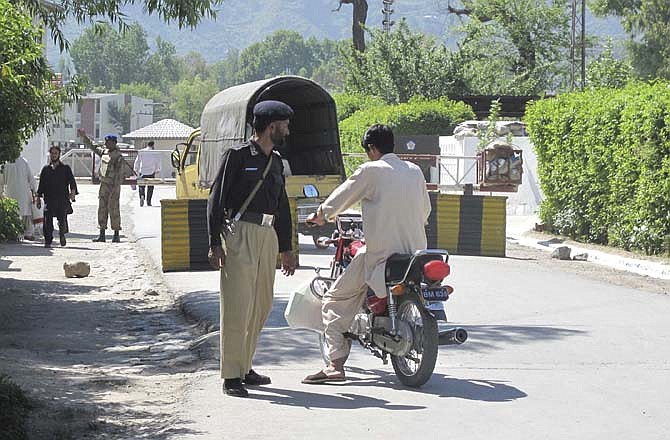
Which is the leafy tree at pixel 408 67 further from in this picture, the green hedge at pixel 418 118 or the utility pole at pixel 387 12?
the green hedge at pixel 418 118

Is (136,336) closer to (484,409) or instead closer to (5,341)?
(5,341)

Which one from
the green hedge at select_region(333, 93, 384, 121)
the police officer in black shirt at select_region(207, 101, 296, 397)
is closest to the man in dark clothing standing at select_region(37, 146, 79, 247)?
the police officer in black shirt at select_region(207, 101, 296, 397)

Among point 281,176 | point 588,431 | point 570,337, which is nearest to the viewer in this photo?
point 588,431

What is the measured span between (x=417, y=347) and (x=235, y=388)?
128cm

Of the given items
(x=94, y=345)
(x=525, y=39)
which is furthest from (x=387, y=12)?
(x=94, y=345)

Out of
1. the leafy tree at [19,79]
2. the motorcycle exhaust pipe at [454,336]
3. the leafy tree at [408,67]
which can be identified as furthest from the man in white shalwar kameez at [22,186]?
Answer: the leafy tree at [408,67]

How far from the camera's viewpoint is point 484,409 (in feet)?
27.1

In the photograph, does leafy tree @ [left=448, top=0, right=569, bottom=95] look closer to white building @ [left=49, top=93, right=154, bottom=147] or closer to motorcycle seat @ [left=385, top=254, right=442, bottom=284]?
motorcycle seat @ [left=385, top=254, right=442, bottom=284]

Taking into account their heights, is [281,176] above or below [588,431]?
above

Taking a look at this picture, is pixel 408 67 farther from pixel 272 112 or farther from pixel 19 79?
pixel 272 112

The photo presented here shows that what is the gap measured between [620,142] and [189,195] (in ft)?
28.5

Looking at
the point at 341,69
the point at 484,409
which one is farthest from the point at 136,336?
the point at 341,69

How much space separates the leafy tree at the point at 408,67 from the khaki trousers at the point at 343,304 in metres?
41.6

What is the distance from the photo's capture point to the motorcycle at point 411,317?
28.5 ft
